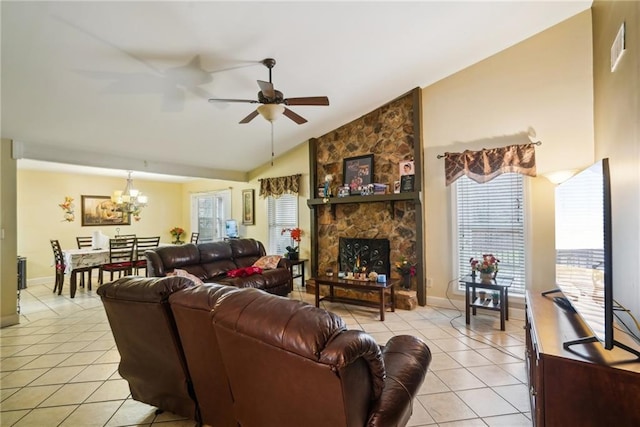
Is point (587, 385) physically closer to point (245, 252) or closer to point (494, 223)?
point (494, 223)

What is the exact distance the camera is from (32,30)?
92.7 inches

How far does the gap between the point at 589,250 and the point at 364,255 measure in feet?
11.5

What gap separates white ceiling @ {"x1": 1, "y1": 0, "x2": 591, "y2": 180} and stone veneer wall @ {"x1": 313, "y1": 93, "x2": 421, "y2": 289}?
0.35 m

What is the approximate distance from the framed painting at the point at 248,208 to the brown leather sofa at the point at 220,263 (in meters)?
1.59

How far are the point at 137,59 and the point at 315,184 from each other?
340cm

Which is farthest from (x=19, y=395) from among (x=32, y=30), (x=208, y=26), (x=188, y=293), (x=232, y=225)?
(x=232, y=225)

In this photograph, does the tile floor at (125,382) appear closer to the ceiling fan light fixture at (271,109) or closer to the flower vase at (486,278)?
the flower vase at (486,278)

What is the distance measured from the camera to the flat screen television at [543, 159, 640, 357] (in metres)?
1.41

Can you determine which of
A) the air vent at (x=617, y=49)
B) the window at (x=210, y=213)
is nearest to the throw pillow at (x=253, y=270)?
the window at (x=210, y=213)

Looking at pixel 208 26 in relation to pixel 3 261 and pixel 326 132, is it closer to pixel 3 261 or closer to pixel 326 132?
pixel 326 132

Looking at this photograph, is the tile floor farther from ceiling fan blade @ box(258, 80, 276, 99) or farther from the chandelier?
ceiling fan blade @ box(258, 80, 276, 99)

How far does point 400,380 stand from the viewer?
1402mm

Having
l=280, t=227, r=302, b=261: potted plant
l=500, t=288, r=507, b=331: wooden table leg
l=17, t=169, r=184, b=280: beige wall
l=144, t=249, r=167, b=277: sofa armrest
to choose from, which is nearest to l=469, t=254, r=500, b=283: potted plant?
l=500, t=288, r=507, b=331: wooden table leg

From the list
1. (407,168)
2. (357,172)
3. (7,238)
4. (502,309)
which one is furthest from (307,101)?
(7,238)
